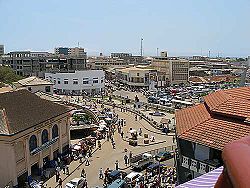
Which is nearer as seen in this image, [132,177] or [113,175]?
[132,177]

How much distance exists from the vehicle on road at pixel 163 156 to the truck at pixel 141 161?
3.56 feet

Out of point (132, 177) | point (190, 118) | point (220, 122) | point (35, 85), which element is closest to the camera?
point (220, 122)

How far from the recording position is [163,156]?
31484mm

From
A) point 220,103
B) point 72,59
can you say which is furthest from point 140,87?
point 220,103

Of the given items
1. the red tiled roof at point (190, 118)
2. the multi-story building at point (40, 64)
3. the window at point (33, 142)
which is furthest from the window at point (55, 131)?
the multi-story building at point (40, 64)

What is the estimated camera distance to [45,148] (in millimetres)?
28969

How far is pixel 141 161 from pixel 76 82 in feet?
185

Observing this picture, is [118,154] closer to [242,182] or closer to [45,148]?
[45,148]

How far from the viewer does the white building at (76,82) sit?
82.4m

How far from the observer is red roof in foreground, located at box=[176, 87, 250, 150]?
677 inches

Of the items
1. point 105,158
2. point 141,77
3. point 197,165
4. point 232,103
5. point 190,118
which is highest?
point 232,103

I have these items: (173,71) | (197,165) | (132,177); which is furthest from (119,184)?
(173,71)

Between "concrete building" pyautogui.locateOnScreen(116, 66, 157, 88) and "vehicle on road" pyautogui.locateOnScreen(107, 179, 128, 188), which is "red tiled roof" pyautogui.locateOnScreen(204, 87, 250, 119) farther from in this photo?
"concrete building" pyautogui.locateOnScreen(116, 66, 157, 88)

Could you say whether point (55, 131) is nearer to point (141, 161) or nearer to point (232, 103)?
point (141, 161)
